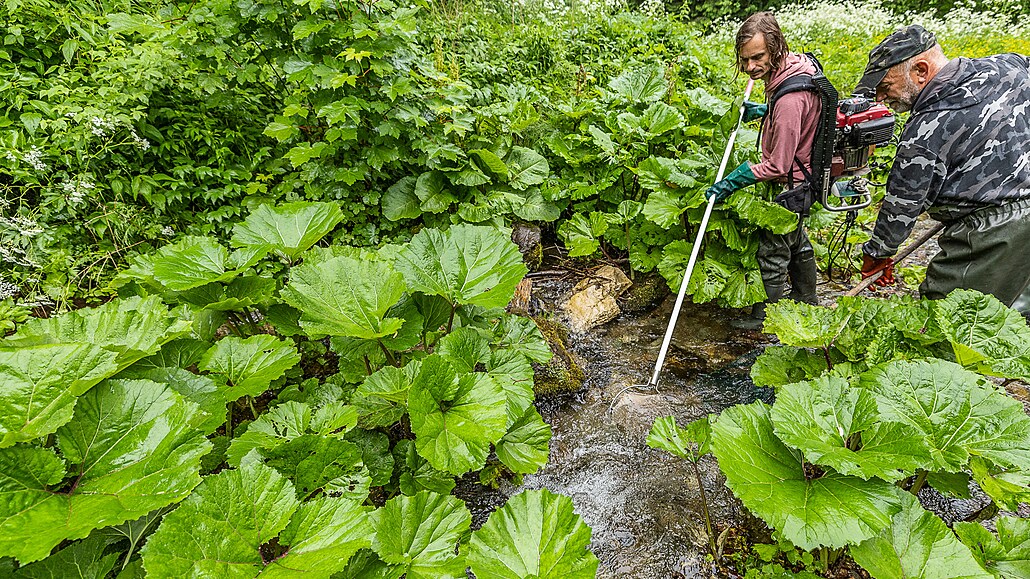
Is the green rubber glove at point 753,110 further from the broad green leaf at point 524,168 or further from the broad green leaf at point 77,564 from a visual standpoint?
the broad green leaf at point 77,564

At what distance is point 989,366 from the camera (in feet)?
5.70

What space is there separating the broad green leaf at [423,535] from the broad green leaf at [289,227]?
54.8 inches

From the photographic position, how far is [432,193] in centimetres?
357

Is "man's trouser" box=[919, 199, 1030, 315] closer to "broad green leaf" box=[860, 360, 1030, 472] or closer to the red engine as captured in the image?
the red engine

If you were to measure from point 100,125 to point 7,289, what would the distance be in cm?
125

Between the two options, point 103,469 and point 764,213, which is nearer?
point 103,469

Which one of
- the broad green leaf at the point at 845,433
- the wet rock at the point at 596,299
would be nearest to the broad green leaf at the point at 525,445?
the broad green leaf at the point at 845,433

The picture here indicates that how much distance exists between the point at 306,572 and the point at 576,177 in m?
3.69

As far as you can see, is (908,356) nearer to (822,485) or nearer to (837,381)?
(837,381)

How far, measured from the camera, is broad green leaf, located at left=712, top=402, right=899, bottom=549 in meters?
1.27

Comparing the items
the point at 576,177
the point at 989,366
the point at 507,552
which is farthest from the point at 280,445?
the point at 576,177

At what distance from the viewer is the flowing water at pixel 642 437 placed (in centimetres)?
202

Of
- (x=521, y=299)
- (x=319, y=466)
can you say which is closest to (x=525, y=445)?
(x=319, y=466)

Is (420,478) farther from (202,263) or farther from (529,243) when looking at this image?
(529,243)
